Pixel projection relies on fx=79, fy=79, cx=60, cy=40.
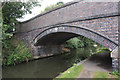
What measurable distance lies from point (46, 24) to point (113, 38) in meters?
4.63

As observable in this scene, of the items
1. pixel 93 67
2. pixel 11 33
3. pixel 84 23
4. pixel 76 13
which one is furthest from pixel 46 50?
pixel 93 67

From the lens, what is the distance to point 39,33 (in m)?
6.74

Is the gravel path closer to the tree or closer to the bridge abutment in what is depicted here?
the bridge abutment

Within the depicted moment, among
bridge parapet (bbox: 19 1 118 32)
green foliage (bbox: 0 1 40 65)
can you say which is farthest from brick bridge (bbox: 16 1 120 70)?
green foliage (bbox: 0 1 40 65)

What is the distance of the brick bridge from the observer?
10.9ft

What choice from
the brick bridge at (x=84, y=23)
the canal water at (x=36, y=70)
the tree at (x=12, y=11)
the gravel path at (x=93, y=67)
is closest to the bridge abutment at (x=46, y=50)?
the brick bridge at (x=84, y=23)

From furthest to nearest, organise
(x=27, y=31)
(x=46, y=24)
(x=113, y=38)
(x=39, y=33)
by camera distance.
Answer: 1. (x=27, y=31)
2. (x=39, y=33)
3. (x=46, y=24)
4. (x=113, y=38)

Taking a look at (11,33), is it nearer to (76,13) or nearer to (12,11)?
(12,11)

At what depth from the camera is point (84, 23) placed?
420 centimetres

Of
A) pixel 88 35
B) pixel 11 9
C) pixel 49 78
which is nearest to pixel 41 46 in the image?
pixel 11 9

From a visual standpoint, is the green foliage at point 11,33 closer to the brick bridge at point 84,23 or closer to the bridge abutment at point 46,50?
the bridge abutment at point 46,50

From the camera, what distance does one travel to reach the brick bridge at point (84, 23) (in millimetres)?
3313

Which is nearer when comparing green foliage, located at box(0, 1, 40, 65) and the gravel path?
the gravel path

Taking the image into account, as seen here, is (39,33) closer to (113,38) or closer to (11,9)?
(11,9)
